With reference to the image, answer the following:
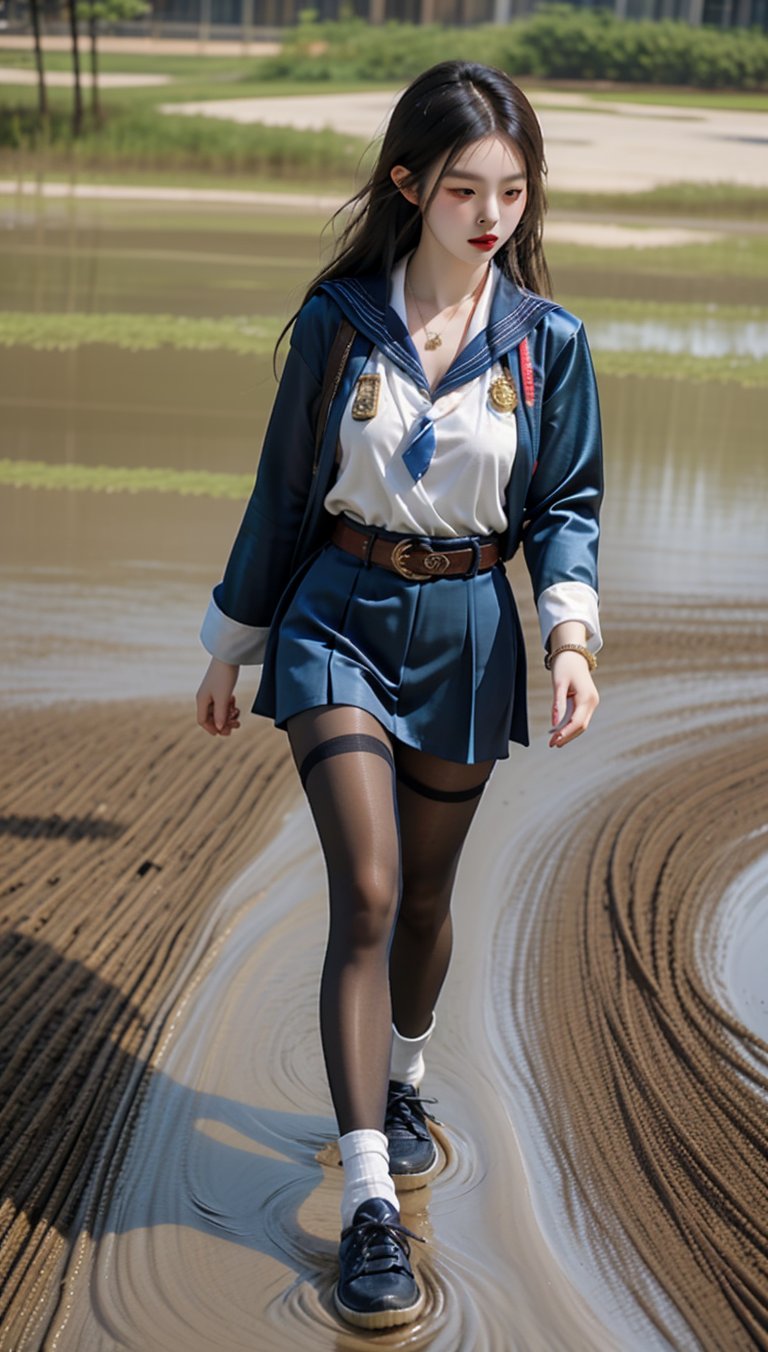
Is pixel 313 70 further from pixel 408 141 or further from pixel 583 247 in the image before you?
pixel 408 141

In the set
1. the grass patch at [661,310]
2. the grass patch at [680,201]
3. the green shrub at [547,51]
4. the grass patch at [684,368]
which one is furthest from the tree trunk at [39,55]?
the grass patch at [684,368]

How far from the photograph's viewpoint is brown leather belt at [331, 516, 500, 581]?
287 cm

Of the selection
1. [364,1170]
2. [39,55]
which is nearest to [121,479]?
[364,1170]

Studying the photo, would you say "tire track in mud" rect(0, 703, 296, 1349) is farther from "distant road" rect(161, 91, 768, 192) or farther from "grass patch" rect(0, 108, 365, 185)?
"grass patch" rect(0, 108, 365, 185)

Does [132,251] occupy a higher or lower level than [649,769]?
higher

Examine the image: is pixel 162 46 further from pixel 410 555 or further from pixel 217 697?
pixel 410 555

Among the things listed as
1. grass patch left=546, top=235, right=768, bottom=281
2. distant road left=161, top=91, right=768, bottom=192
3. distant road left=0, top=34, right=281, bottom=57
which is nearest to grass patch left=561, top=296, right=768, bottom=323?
grass patch left=546, top=235, right=768, bottom=281

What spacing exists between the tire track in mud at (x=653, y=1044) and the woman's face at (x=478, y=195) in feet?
5.20

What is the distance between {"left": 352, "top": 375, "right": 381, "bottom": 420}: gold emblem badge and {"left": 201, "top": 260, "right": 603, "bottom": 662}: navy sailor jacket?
19 mm

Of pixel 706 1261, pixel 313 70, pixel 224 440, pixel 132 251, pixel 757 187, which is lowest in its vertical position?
pixel 706 1261

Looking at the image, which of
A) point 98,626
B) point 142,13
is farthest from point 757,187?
point 98,626

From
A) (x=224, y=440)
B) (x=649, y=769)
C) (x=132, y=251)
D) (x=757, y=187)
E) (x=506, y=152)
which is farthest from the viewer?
(x=757, y=187)

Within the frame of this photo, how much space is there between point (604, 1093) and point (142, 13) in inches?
1115

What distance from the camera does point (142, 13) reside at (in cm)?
2895
